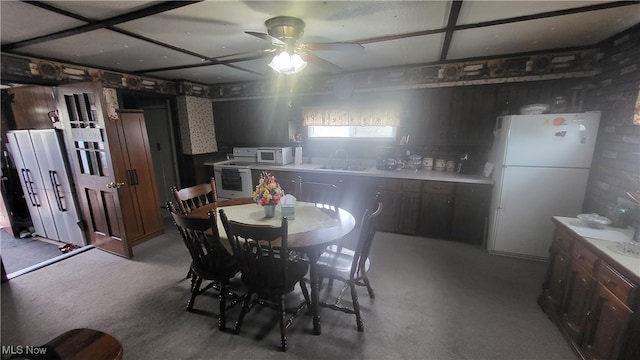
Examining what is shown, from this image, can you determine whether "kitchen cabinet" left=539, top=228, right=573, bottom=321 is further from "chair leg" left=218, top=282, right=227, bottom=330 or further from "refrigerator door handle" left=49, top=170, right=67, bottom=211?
"refrigerator door handle" left=49, top=170, right=67, bottom=211

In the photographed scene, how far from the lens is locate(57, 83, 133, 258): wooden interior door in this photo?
281 centimetres

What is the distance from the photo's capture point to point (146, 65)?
11.2 feet

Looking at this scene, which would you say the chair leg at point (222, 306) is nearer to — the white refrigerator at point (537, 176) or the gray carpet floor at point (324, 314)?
the gray carpet floor at point (324, 314)

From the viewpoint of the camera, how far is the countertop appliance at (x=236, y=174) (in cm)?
459

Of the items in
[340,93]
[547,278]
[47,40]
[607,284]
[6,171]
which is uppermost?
[47,40]

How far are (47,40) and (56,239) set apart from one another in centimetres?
280

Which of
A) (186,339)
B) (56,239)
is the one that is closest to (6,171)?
(56,239)

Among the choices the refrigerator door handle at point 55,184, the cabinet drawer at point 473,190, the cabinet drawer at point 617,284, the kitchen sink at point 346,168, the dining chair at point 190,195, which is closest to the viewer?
the cabinet drawer at point 617,284

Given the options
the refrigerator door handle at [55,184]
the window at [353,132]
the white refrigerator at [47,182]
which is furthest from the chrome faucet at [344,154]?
the refrigerator door handle at [55,184]

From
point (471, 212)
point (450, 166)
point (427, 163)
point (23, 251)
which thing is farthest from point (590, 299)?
point (23, 251)

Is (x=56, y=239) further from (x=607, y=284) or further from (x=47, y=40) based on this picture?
(x=607, y=284)

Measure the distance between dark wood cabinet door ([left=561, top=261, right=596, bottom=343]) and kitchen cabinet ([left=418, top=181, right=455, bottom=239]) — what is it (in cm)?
154

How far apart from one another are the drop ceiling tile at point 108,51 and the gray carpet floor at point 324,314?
2.38m

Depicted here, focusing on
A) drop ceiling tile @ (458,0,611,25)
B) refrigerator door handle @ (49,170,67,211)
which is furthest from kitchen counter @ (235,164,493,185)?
refrigerator door handle @ (49,170,67,211)
